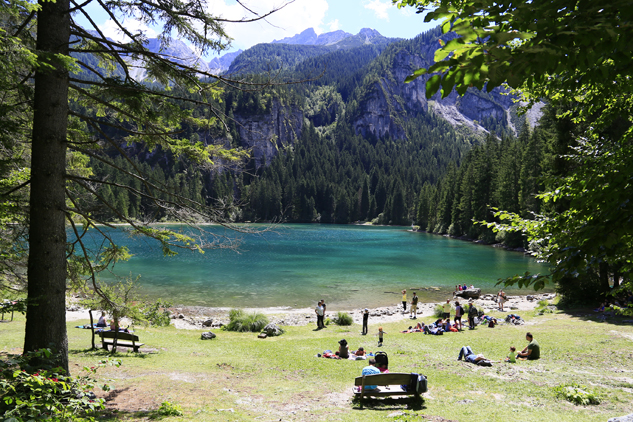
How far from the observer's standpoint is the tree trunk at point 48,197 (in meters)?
5.86

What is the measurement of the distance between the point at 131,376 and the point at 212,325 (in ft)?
34.7

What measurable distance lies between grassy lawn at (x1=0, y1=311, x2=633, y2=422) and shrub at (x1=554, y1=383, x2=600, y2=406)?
15cm

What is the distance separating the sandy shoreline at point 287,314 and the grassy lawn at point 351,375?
3.71m

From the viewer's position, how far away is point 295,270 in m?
38.9

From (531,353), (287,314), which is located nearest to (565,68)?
(531,353)

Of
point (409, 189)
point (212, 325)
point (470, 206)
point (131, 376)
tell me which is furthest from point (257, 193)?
point (131, 376)

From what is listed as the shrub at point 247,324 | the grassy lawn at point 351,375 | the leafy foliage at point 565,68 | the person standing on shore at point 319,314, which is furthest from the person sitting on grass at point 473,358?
the shrub at point 247,324

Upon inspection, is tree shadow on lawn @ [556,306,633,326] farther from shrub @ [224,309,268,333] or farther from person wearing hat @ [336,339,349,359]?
shrub @ [224,309,268,333]

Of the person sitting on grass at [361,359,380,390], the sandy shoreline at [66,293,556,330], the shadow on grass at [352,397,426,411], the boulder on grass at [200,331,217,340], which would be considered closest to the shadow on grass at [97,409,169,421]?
the shadow on grass at [352,397,426,411]

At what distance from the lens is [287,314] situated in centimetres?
2234

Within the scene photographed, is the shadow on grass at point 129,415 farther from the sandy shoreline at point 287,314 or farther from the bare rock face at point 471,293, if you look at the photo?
the bare rock face at point 471,293

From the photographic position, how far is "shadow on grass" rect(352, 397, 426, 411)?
7.73m

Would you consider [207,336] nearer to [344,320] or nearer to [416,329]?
[344,320]

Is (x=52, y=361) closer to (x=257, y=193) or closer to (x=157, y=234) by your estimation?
(x=157, y=234)
